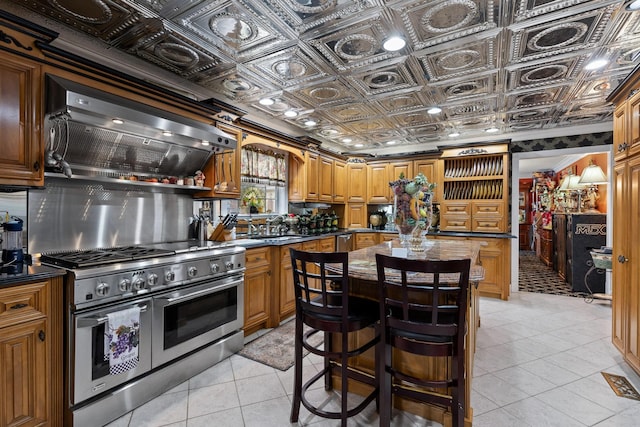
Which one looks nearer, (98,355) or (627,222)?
(98,355)

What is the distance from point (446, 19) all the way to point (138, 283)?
2.91 meters

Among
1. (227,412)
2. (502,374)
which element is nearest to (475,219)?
(502,374)

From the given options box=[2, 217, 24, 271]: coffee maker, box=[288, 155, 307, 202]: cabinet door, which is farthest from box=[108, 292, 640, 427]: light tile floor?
box=[288, 155, 307, 202]: cabinet door

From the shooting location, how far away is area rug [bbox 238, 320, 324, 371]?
271 cm

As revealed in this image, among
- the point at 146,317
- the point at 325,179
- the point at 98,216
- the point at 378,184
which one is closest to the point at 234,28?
the point at 98,216

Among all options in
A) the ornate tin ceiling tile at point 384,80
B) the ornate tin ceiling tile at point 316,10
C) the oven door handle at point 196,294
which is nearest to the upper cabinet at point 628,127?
the ornate tin ceiling tile at point 384,80

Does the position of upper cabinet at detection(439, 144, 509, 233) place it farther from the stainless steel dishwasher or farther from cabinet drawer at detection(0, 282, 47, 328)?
cabinet drawer at detection(0, 282, 47, 328)

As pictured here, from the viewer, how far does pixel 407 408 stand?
201cm

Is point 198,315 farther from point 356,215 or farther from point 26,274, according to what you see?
point 356,215

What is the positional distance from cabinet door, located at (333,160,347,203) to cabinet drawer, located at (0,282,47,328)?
4472mm

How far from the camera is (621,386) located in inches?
91.8

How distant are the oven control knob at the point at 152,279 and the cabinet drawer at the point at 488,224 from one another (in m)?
4.79

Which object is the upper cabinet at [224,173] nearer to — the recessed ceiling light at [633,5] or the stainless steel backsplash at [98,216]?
the stainless steel backsplash at [98,216]

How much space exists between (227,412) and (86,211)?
1.93 m
